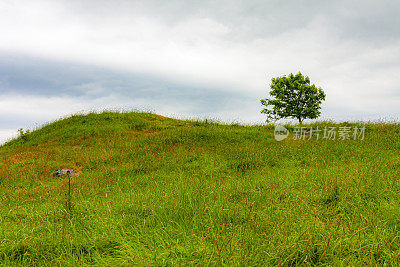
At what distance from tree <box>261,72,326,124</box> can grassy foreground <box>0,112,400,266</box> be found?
20.4 meters

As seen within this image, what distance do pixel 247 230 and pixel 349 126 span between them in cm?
1648

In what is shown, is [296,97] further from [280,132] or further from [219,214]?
[219,214]

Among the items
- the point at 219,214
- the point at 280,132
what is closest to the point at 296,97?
the point at 280,132

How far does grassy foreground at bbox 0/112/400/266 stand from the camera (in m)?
2.52

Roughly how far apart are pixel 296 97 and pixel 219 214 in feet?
104

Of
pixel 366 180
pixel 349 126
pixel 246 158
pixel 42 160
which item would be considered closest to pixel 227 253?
pixel 366 180

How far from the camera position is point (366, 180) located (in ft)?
17.4

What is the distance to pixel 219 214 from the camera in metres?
3.34

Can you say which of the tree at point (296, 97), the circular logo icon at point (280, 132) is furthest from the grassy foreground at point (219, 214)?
the tree at point (296, 97)

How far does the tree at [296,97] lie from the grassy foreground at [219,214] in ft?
67.1

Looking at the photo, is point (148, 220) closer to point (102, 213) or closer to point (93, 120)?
point (102, 213)

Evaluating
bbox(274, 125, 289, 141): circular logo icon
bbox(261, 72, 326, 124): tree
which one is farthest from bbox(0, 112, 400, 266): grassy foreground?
bbox(261, 72, 326, 124): tree

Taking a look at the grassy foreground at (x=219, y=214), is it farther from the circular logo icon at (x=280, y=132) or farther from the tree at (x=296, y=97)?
the tree at (x=296, y=97)

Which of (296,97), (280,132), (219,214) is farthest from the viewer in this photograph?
(296,97)
